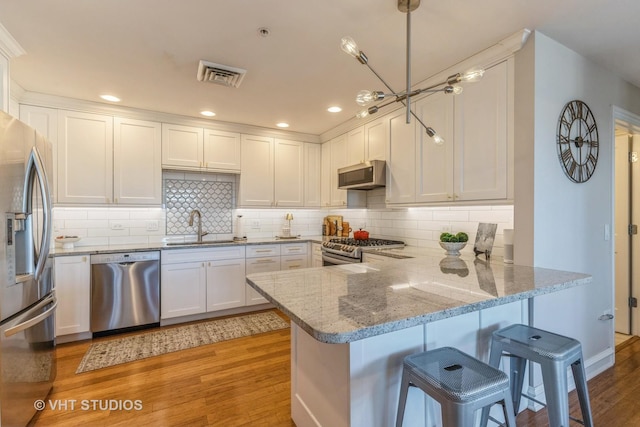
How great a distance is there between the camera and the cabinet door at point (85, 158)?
10.4 feet

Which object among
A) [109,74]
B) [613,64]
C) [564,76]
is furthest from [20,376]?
[613,64]

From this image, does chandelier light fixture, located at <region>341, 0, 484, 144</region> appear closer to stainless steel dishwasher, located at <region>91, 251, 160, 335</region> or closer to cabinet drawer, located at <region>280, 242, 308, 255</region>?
cabinet drawer, located at <region>280, 242, 308, 255</region>

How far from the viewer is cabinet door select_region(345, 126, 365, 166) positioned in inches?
146

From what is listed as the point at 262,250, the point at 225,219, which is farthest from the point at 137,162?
the point at 262,250

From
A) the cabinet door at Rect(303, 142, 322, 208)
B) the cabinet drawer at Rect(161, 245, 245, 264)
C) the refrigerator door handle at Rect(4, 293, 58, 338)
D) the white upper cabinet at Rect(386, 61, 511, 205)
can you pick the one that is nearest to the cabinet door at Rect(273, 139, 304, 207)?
the cabinet door at Rect(303, 142, 322, 208)

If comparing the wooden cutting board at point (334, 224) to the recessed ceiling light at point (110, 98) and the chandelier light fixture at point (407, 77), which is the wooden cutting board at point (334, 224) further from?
the recessed ceiling light at point (110, 98)

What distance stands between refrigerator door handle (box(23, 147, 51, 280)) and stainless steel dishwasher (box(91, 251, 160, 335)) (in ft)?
3.74

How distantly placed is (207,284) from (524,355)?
3.15m

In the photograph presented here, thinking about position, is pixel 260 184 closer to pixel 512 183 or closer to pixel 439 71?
pixel 439 71

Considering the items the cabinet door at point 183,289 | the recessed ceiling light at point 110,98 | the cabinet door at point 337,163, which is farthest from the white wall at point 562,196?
the recessed ceiling light at point 110,98

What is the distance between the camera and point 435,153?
8.77 feet

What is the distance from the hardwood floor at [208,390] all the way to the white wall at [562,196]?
40cm

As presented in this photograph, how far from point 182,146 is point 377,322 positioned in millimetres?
3541

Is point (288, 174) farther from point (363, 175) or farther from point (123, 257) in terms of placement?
point (123, 257)
